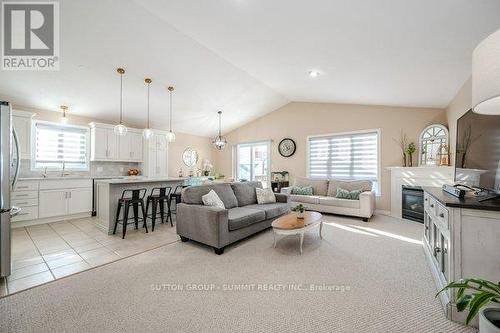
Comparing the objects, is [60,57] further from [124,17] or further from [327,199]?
[327,199]

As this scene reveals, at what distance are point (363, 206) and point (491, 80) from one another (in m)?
4.07

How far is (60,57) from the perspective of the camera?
11.1ft

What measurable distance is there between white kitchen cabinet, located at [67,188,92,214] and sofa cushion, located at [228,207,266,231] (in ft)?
12.3

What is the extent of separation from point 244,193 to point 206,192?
95 centimetres

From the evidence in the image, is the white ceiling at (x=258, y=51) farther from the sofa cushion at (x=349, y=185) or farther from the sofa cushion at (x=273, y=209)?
the sofa cushion at (x=273, y=209)

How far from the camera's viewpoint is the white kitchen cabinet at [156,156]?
6.26 meters

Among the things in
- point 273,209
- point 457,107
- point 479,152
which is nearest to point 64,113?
point 273,209

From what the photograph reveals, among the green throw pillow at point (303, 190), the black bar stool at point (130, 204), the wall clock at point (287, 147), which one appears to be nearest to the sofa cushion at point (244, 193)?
the green throw pillow at point (303, 190)

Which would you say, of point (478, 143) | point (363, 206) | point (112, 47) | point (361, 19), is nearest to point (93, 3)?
point (112, 47)

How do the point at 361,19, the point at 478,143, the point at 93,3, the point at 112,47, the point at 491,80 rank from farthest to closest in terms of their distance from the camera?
the point at 112,47
the point at 93,3
the point at 361,19
the point at 478,143
the point at 491,80

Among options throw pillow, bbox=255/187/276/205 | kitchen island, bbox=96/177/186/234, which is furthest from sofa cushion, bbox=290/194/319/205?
kitchen island, bbox=96/177/186/234

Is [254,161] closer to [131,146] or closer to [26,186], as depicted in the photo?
[131,146]

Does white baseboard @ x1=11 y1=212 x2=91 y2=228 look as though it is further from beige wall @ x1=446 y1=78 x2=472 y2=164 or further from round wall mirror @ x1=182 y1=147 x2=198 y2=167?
beige wall @ x1=446 y1=78 x2=472 y2=164

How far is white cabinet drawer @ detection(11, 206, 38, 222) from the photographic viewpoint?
162 inches
